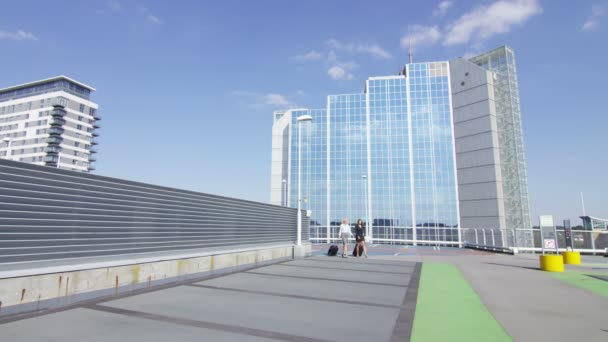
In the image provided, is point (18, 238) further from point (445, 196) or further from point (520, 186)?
point (520, 186)

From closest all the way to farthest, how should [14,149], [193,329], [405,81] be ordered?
[193,329] < [405,81] < [14,149]

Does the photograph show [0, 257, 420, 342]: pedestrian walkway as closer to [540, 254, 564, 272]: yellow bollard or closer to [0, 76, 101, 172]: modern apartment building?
[540, 254, 564, 272]: yellow bollard

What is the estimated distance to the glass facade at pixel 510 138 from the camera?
46.7m

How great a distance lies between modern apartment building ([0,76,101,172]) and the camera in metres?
90.4

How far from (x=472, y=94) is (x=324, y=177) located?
1011 inches

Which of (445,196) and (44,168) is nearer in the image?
(44,168)

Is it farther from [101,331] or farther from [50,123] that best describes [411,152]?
[50,123]

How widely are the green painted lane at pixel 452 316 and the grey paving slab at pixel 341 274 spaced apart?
98 cm

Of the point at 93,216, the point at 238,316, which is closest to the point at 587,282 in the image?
the point at 238,316

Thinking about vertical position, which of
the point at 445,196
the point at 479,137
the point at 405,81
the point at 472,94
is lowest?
the point at 445,196

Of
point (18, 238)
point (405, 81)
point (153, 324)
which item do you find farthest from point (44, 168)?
point (405, 81)

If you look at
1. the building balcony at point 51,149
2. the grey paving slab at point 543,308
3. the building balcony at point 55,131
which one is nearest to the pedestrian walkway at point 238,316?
the grey paving slab at point 543,308

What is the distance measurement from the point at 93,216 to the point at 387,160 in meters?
48.8

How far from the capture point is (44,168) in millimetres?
5672
